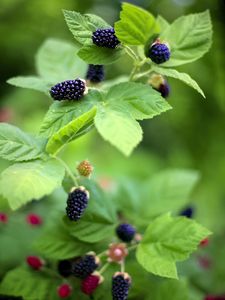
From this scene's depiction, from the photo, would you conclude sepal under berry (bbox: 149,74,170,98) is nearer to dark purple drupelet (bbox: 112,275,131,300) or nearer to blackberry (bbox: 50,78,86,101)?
blackberry (bbox: 50,78,86,101)

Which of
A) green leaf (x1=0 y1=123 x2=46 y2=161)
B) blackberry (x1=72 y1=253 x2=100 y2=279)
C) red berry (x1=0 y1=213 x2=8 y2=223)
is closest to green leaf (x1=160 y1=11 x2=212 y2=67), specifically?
green leaf (x1=0 y1=123 x2=46 y2=161)

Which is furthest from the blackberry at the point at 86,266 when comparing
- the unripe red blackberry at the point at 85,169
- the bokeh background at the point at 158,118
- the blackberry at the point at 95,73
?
the bokeh background at the point at 158,118

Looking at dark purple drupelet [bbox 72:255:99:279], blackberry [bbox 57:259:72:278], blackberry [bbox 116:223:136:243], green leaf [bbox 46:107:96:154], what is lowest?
blackberry [bbox 57:259:72:278]

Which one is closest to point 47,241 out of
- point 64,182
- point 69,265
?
point 69,265

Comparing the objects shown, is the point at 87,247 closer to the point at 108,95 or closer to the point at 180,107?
the point at 108,95

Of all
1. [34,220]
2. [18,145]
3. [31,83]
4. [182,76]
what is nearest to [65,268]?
[34,220]

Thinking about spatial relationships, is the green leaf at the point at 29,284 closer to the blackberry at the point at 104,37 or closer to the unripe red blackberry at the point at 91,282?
the unripe red blackberry at the point at 91,282
